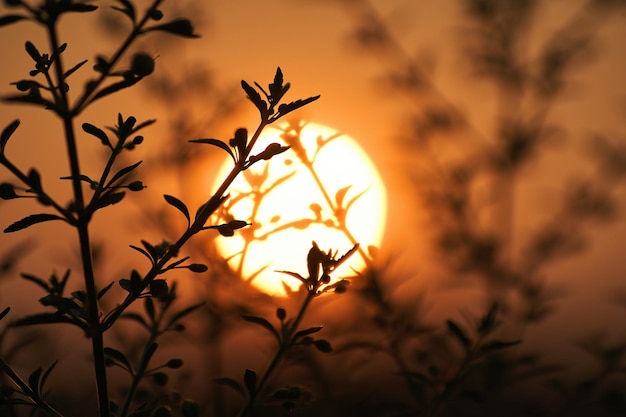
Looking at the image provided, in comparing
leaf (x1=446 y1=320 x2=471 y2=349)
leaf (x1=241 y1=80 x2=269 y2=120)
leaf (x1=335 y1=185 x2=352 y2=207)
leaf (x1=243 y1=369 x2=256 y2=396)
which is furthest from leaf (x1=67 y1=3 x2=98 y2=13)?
leaf (x1=446 y1=320 x2=471 y2=349)

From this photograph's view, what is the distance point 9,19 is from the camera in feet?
3.76

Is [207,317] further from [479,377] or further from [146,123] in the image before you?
[146,123]

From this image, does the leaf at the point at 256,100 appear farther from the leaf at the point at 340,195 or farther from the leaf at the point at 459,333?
the leaf at the point at 459,333

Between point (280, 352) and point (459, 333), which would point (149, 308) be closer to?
point (280, 352)

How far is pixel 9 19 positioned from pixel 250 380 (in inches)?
38.0

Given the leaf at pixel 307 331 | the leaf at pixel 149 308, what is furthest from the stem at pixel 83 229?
the leaf at pixel 149 308

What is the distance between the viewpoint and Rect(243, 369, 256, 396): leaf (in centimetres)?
155

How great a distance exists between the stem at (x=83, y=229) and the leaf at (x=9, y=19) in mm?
88

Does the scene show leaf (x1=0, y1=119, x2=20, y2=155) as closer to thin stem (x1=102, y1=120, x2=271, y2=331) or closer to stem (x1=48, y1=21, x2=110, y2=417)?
stem (x1=48, y1=21, x2=110, y2=417)

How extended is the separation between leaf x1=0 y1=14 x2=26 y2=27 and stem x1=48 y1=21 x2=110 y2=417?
88 millimetres

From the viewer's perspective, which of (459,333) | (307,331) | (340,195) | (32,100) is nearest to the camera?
(32,100)

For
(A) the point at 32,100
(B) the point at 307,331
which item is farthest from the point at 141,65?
(B) the point at 307,331

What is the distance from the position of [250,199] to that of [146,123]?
0.66 metres

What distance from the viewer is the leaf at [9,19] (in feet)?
3.75
